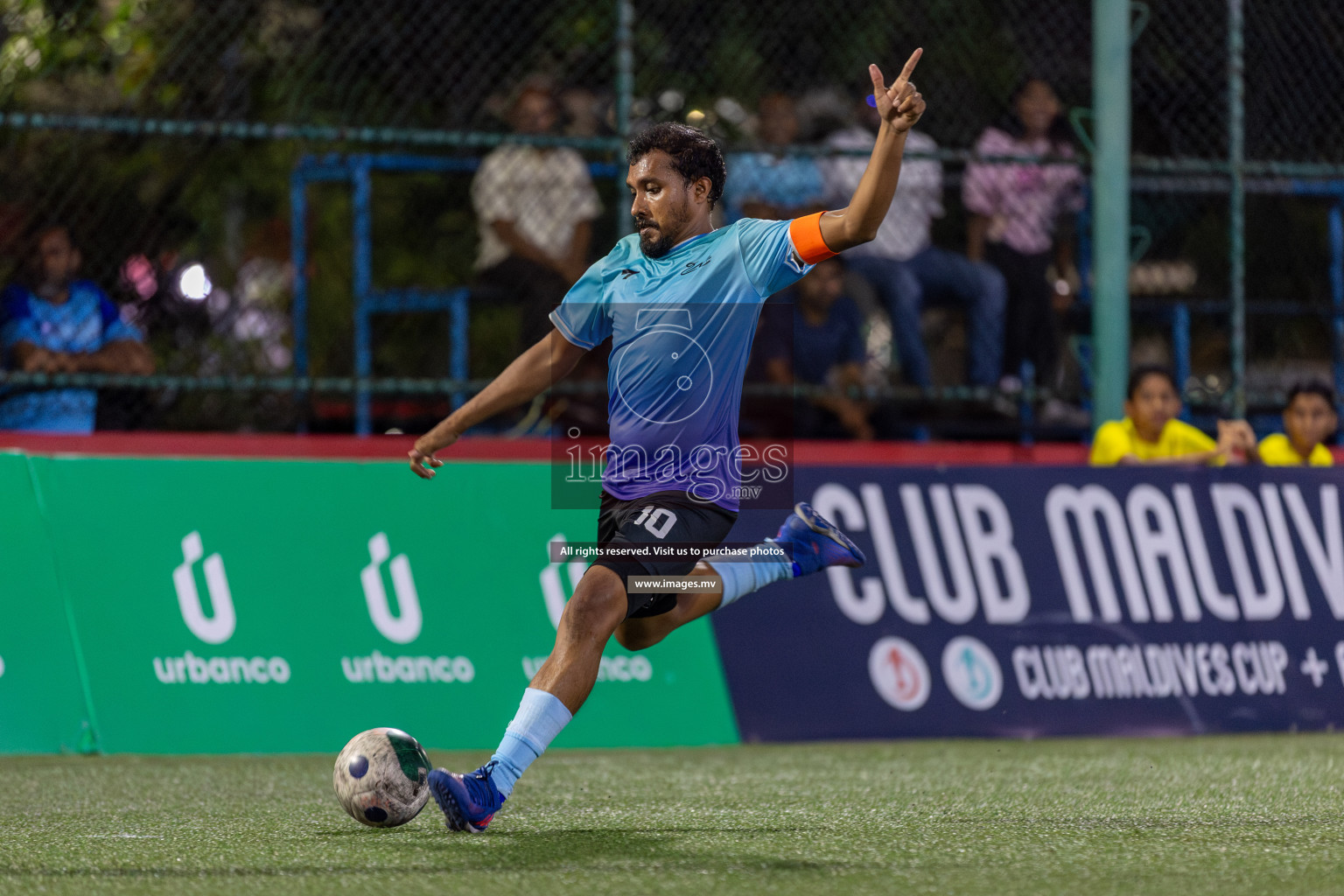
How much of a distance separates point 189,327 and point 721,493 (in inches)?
169

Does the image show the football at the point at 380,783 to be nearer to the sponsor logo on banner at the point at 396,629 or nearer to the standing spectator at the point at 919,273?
the sponsor logo on banner at the point at 396,629

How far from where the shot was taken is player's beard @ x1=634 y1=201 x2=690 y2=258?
546 centimetres

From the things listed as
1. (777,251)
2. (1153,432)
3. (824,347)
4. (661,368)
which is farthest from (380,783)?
(1153,432)

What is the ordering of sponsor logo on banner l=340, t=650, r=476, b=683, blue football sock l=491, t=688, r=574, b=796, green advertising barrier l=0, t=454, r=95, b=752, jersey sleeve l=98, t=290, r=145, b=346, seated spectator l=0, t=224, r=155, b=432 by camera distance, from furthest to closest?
jersey sleeve l=98, t=290, r=145, b=346, seated spectator l=0, t=224, r=155, b=432, sponsor logo on banner l=340, t=650, r=476, b=683, green advertising barrier l=0, t=454, r=95, b=752, blue football sock l=491, t=688, r=574, b=796

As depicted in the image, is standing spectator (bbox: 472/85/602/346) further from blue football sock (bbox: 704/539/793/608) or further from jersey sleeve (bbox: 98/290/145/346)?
blue football sock (bbox: 704/539/793/608)

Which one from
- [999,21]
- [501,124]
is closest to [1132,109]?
[999,21]

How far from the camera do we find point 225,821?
5.50m

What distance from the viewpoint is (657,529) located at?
17.3 feet

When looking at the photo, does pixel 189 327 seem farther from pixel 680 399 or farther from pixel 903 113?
pixel 903 113

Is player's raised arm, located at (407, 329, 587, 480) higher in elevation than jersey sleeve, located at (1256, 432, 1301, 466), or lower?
higher

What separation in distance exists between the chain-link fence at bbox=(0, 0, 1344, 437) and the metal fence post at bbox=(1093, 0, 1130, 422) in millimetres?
186

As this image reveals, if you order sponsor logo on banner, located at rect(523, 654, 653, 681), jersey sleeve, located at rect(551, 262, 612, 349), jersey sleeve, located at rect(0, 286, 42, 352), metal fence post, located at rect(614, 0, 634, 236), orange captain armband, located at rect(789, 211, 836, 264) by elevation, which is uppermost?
metal fence post, located at rect(614, 0, 634, 236)

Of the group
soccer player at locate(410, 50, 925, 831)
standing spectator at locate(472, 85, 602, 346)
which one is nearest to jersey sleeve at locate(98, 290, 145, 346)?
standing spectator at locate(472, 85, 602, 346)

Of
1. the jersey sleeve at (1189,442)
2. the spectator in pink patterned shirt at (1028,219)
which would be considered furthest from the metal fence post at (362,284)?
the jersey sleeve at (1189,442)
